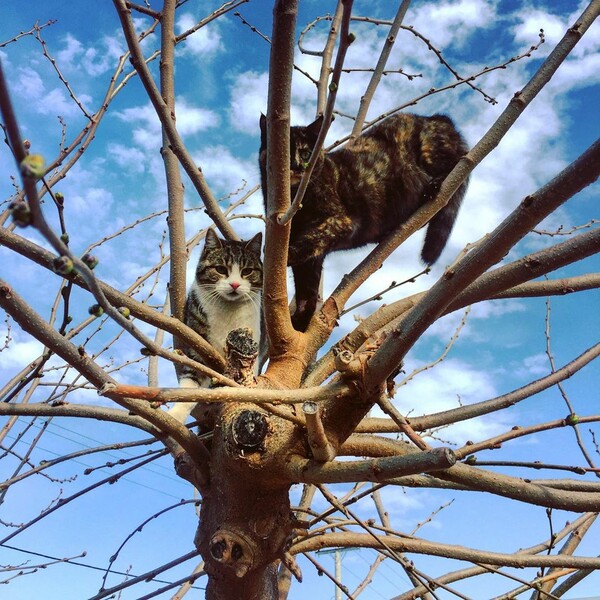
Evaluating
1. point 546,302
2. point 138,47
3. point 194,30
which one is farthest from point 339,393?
point 194,30

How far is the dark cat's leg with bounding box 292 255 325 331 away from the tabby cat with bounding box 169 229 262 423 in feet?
0.69

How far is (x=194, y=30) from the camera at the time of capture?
2.69m

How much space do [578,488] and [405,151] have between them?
232 cm

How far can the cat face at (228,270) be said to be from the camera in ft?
9.87

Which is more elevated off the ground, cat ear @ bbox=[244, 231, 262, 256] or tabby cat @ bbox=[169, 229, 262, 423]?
cat ear @ bbox=[244, 231, 262, 256]

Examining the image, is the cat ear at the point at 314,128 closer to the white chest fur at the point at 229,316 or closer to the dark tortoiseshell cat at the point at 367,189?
the dark tortoiseshell cat at the point at 367,189

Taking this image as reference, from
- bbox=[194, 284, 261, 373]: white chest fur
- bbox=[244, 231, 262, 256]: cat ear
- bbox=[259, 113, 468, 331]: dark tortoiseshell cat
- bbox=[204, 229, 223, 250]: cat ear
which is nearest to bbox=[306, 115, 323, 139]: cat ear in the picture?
bbox=[259, 113, 468, 331]: dark tortoiseshell cat

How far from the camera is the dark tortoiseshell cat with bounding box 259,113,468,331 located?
3.20m

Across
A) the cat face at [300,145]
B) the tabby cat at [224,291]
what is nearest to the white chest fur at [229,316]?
the tabby cat at [224,291]

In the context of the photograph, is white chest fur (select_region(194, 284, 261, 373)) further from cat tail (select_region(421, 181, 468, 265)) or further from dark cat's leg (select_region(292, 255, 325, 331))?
cat tail (select_region(421, 181, 468, 265))

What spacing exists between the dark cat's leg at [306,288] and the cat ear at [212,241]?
429 mm

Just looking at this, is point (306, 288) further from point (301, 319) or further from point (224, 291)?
point (224, 291)

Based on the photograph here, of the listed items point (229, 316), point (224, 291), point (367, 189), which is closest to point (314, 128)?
point (367, 189)

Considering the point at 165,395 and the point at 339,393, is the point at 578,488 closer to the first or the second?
the point at 339,393
